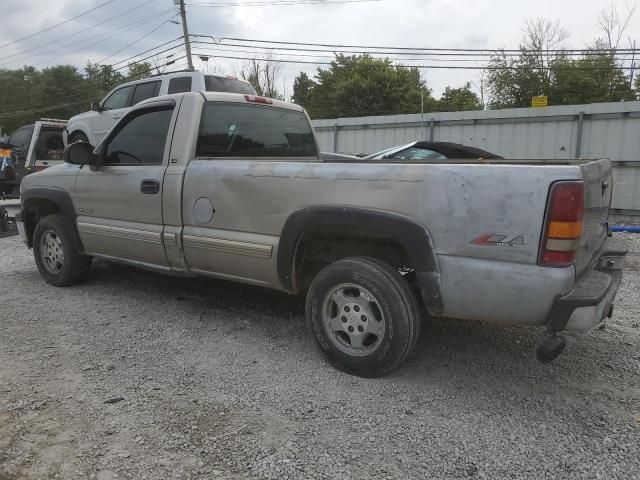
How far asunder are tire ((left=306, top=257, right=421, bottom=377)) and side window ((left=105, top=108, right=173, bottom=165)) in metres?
1.95

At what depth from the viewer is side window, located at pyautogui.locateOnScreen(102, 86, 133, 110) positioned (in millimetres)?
10528

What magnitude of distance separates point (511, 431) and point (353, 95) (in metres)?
39.5

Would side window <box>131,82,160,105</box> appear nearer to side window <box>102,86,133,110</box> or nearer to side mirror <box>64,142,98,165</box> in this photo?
side window <box>102,86,133,110</box>

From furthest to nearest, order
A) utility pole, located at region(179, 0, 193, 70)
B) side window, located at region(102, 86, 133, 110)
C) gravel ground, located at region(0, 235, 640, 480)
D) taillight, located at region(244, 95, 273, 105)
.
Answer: utility pole, located at region(179, 0, 193, 70)
side window, located at region(102, 86, 133, 110)
taillight, located at region(244, 95, 273, 105)
gravel ground, located at region(0, 235, 640, 480)

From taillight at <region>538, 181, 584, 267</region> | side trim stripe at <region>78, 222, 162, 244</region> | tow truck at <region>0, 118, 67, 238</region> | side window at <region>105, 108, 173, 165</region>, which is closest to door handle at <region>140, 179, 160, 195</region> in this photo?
side window at <region>105, 108, 173, 165</region>

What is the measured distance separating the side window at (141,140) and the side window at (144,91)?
5606mm

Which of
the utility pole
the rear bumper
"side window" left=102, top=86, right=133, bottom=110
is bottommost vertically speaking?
the rear bumper

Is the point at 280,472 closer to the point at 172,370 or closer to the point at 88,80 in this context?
the point at 172,370

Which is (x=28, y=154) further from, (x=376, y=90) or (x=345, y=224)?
(x=376, y=90)

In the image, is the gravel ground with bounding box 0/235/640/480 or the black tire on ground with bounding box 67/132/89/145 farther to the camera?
the black tire on ground with bounding box 67/132/89/145

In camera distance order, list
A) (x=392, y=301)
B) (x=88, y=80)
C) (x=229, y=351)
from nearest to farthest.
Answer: (x=392, y=301) → (x=229, y=351) → (x=88, y=80)

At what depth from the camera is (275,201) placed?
357 centimetres

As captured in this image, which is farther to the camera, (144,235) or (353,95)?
(353,95)

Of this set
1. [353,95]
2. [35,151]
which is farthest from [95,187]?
[353,95]
